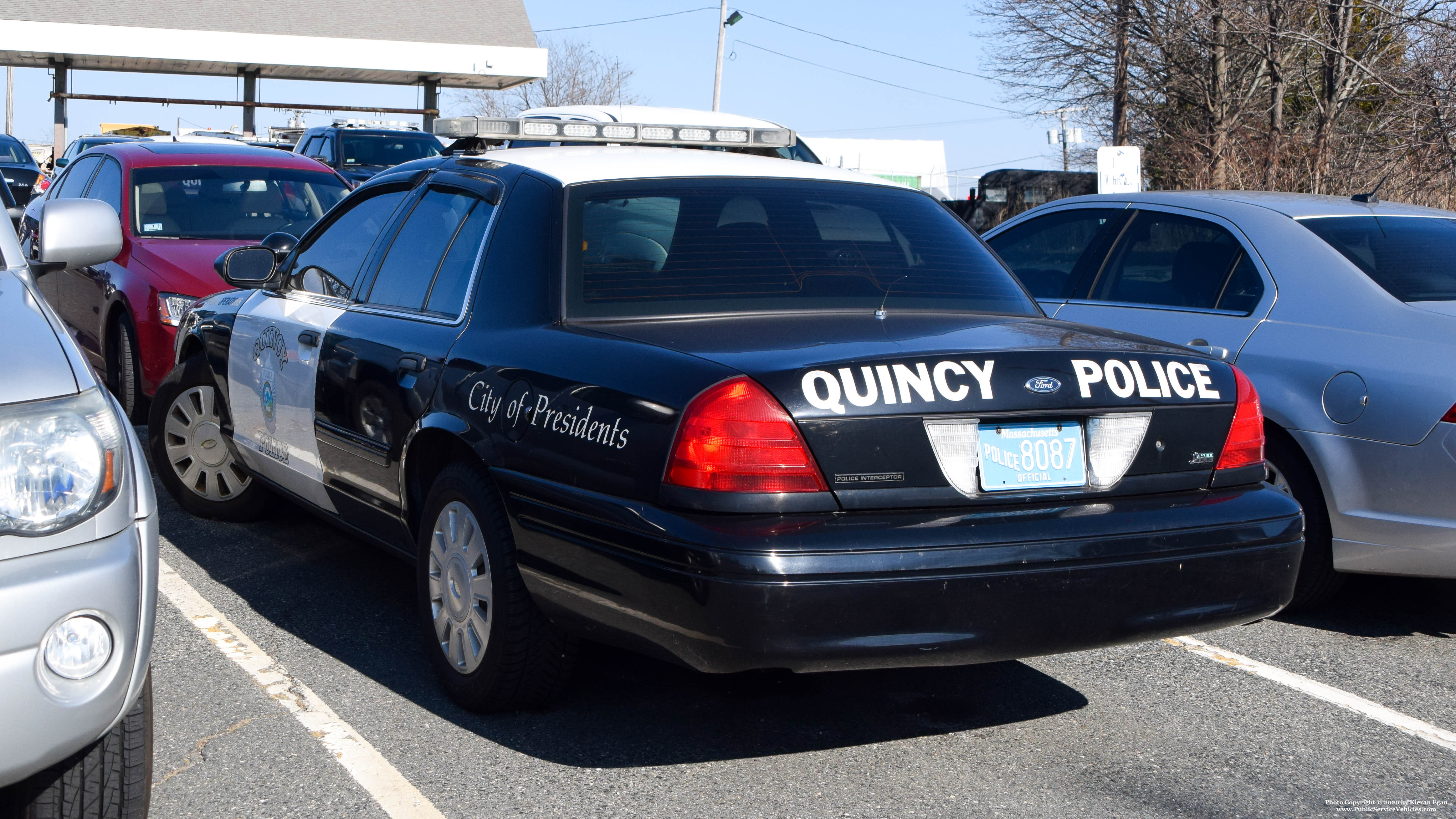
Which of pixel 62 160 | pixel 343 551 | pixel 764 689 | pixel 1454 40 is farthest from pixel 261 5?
pixel 764 689

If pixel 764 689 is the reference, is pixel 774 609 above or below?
above

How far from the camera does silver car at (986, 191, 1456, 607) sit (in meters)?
4.44

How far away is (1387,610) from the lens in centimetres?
524

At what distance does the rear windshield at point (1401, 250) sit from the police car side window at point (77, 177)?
7.55 m

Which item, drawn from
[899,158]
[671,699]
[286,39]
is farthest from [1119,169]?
[899,158]

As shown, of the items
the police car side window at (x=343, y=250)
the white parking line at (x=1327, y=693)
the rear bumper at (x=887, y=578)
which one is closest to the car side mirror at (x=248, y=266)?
the police car side window at (x=343, y=250)

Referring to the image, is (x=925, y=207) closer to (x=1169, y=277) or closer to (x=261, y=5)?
(x=1169, y=277)

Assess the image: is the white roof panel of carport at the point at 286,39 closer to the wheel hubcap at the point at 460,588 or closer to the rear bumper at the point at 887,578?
the wheel hubcap at the point at 460,588

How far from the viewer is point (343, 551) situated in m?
5.61

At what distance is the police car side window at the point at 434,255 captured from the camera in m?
4.12

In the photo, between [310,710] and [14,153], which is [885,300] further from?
[14,153]

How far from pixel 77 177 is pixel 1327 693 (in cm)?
848

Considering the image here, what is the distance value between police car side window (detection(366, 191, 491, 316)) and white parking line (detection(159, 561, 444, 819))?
1158 mm

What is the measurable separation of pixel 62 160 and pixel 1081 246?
15.8m
